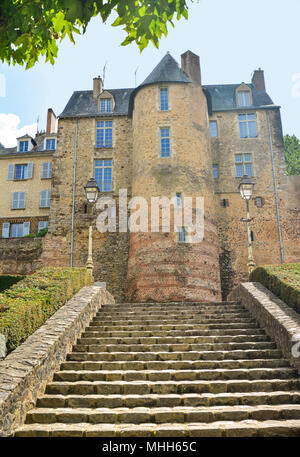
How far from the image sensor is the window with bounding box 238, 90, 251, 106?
1067 inches

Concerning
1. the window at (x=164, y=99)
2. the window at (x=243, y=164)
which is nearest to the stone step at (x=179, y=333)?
the window at (x=164, y=99)

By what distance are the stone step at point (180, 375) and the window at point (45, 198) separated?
884 inches

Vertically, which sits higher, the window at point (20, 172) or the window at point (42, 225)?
the window at point (20, 172)

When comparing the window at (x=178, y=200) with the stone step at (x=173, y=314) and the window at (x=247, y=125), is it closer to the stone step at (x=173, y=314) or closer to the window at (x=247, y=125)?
the window at (x=247, y=125)

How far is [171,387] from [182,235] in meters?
13.3

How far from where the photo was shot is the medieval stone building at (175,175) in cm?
2005

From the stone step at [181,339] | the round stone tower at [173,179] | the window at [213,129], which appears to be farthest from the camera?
the window at [213,129]

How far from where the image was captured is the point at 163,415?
19.7 ft

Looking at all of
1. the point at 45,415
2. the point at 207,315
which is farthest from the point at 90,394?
the point at 207,315

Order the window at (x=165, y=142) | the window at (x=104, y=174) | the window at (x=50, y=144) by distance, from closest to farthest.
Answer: the window at (x=165, y=142), the window at (x=104, y=174), the window at (x=50, y=144)

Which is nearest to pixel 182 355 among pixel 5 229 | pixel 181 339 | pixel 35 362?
pixel 181 339

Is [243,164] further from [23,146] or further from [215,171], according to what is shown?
[23,146]

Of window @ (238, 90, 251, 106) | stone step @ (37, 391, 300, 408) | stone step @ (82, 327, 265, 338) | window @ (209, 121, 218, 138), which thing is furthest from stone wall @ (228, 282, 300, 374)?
window @ (238, 90, 251, 106)

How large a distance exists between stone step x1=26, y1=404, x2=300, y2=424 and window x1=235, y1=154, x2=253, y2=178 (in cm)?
2043
